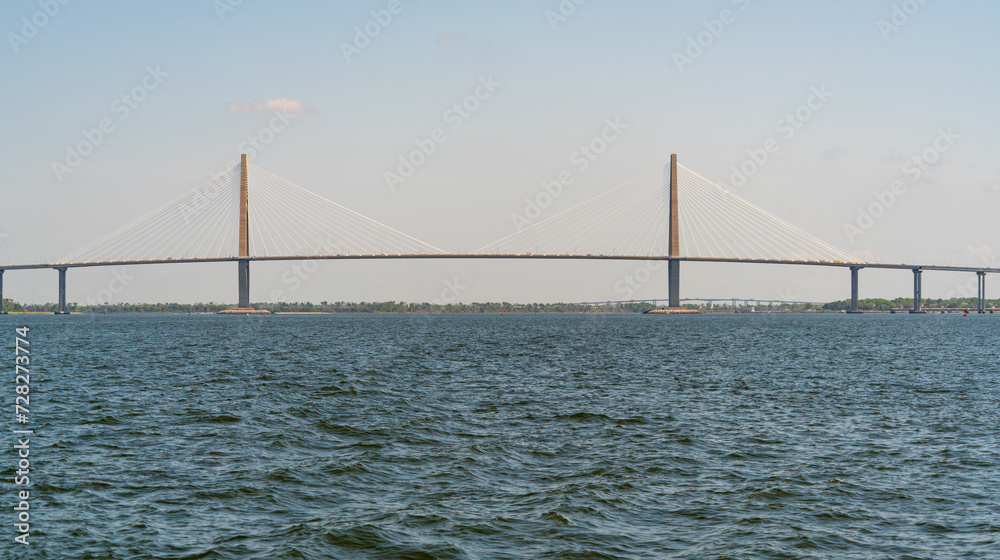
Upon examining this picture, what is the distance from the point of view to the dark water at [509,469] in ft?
32.6

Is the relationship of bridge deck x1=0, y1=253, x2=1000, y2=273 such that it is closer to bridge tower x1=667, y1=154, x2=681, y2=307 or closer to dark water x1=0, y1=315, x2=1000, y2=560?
bridge tower x1=667, y1=154, x2=681, y2=307

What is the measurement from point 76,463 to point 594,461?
9205mm

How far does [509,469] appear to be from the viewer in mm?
13703

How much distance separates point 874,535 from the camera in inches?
402

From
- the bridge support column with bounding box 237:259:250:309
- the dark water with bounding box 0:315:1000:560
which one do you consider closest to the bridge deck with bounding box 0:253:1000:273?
the bridge support column with bounding box 237:259:250:309

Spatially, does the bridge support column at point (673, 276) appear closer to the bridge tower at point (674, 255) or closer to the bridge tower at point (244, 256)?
the bridge tower at point (674, 255)

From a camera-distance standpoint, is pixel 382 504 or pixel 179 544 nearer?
pixel 179 544

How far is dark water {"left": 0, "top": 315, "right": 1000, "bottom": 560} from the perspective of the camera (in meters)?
9.93

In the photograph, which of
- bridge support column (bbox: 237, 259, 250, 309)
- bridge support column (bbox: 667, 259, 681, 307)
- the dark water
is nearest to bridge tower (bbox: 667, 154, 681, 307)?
bridge support column (bbox: 667, 259, 681, 307)

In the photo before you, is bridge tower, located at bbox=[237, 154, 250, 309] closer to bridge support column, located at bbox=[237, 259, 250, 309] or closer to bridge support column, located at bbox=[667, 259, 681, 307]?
bridge support column, located at bbox=[237, 259, 250, 309]

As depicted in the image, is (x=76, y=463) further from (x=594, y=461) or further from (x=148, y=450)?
(x=594, y=461)

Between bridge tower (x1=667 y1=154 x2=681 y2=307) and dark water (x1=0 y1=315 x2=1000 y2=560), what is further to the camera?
bridge tower (x1=667 y1=154 x2=681 y2=307)

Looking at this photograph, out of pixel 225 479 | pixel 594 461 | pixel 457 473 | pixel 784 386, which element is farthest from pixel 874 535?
pixel 784 386

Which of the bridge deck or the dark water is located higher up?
the bridge deck
